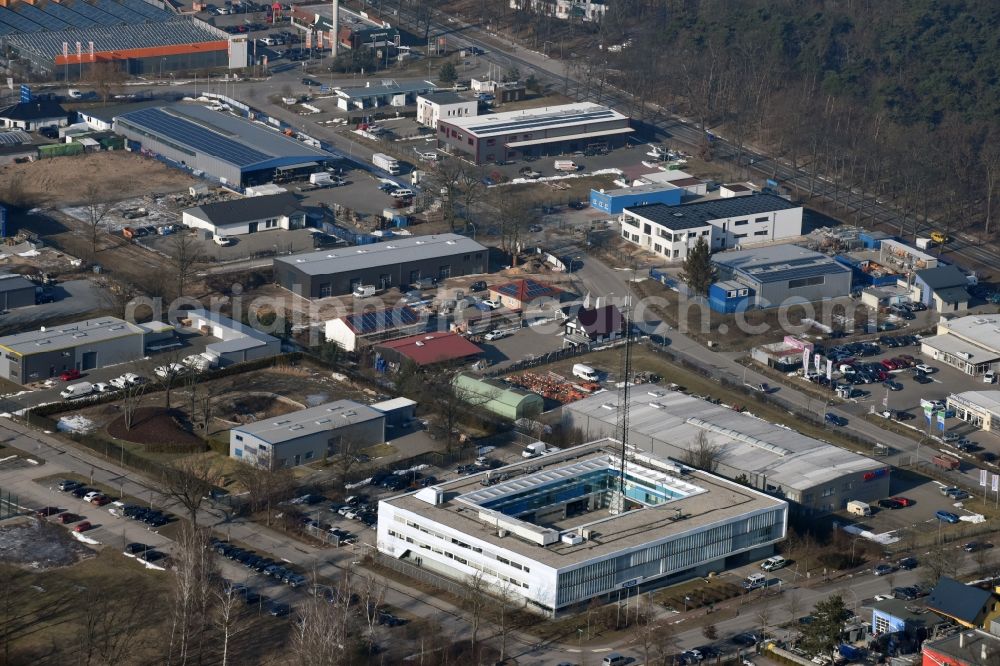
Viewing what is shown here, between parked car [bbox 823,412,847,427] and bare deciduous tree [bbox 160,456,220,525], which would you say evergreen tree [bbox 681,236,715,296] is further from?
bare deciduous tree [bbox 160,456,220,525]

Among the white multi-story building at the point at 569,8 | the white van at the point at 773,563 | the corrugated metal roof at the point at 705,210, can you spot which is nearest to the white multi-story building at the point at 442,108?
the corrugated metal roof at the point at 705,210

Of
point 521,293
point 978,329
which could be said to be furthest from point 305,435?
point 978,329

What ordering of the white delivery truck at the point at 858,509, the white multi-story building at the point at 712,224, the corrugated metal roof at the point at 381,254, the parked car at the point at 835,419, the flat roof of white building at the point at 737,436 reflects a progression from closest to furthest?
the white delivery truck at the point at 858,509 → the flat roof of white building at the point at 737,436 → the parked car at the point at 835,419 → the corrugated metal roof at the point at 381,254 → the white multi-story building at the point at 712,224

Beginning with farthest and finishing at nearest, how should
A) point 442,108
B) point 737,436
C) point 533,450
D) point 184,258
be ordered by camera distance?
point 442,108 < point 184,258 < point 533,450 < point 737,436

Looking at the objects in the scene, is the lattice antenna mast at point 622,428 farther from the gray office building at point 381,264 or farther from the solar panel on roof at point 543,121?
the solar panel on roof at point 543,121

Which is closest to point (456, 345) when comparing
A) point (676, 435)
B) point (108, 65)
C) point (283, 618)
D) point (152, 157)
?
point (676, 435)

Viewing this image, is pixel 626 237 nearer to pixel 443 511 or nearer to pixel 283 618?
pixel 443 511

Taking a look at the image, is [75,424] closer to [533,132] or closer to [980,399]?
[980,399]
